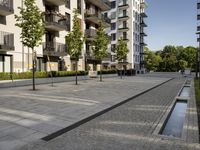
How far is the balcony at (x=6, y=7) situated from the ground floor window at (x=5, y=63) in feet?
13.0

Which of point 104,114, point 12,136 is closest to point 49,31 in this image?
point 104,114

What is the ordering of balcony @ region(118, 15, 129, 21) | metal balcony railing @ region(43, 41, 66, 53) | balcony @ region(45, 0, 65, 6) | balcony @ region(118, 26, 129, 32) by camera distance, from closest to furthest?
metal balcony railing @ region(43, 41, 66, 53) < balcony @ region(45, 0, 65, 6) < balcony @ region(118, 15, 129, 21) < balcony @ region(118, 26, 129, 32)

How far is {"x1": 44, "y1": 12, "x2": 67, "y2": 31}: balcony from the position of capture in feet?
74.7

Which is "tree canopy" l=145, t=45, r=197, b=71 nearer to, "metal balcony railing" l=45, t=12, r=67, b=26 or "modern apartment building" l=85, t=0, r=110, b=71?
"modern apartment building" l=85, t=0, r=110, b=71

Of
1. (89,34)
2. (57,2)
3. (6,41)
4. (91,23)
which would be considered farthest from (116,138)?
(91,23)

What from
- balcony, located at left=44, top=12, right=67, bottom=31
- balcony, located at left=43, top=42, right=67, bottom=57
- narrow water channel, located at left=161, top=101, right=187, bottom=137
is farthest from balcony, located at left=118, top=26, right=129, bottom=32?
narrow water channel, located at left=161, top=101, right=187, bottom=137

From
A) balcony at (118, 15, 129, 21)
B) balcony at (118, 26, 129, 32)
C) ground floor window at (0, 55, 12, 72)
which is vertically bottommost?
ground floor window at (0, 55, 12, 72)

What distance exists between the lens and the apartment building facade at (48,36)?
1831 centimetres

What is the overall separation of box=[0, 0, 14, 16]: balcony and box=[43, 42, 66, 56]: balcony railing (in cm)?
544

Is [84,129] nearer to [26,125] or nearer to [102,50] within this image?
[26,125]

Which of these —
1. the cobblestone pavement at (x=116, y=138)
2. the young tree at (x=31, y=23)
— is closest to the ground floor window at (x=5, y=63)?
the young tree at (x=31, y=23)

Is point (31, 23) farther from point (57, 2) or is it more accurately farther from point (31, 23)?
point (57, 2)

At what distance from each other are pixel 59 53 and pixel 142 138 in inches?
824

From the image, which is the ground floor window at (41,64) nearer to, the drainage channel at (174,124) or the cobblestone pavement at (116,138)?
the drainage channel at (174,124)
